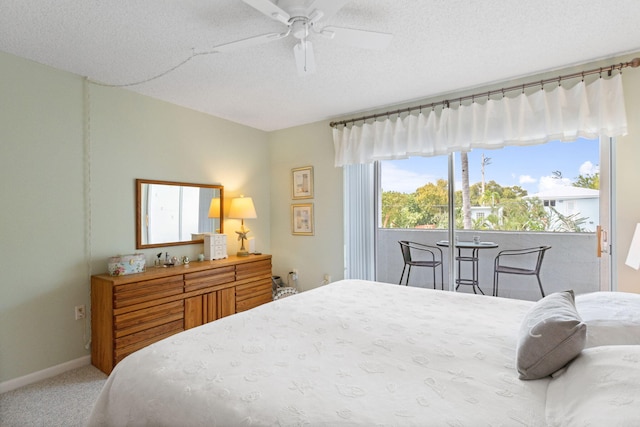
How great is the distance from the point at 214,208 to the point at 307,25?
257cm

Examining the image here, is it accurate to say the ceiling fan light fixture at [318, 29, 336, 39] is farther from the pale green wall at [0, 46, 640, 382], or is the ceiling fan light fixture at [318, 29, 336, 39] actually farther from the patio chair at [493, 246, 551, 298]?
the patio chair at [493, 246, 551, 298]

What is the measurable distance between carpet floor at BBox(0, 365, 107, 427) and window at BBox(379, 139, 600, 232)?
10.3 feet

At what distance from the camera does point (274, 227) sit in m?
4.60

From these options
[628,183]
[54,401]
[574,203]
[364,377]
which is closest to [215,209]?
[54,401]

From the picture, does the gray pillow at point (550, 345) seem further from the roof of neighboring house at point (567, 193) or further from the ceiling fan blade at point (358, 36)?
the roof of neighboring house at point (567, 193)

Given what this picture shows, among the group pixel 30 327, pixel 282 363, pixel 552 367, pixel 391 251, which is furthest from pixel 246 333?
pixel 391 251

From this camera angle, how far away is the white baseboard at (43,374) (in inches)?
91.4

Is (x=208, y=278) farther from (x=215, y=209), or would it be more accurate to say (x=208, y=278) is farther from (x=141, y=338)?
(x=215, y=209)

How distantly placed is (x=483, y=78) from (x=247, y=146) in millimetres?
2903

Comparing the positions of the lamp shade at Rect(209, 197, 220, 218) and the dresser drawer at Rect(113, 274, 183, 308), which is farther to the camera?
the lamp shade at Rect(209, 197, 220, 218)

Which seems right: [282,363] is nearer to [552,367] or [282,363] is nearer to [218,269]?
[552,367]

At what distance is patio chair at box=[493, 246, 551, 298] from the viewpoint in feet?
9.75

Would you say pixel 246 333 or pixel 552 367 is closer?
pixel 552 367

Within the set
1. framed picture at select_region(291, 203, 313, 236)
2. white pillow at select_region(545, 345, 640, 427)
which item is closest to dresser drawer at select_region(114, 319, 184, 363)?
framed picture at select_region(291, 203, 313, 236)
